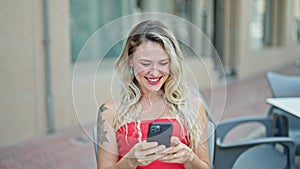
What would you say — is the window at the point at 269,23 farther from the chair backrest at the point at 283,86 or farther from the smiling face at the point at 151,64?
the smiling face at the point at 151,64

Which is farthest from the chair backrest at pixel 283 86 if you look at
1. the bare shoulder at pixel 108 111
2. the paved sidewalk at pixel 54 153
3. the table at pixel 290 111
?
the bare shoulder at pixel 108 111

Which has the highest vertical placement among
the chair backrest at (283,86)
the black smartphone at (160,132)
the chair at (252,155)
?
the black smartphone at (160,132)

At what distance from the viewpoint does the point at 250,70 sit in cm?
1005

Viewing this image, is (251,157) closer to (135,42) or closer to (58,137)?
(135,42)

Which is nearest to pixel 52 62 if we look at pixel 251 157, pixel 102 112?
pixel 251 157

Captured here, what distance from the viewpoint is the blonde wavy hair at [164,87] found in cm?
178

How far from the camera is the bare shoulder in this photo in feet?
6.14

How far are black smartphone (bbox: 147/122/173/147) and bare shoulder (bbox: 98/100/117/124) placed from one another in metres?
0.23

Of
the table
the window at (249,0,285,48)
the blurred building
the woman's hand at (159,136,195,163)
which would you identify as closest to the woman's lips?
the woman's hand at (159,136,195,163)

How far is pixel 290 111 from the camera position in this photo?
2898 mm

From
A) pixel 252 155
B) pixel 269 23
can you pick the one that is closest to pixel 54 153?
pixel 252 155

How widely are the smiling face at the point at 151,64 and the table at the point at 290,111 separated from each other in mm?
1363

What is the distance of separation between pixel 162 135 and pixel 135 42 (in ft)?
1.35

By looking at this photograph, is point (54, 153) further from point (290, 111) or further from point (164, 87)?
point (164, 87)
